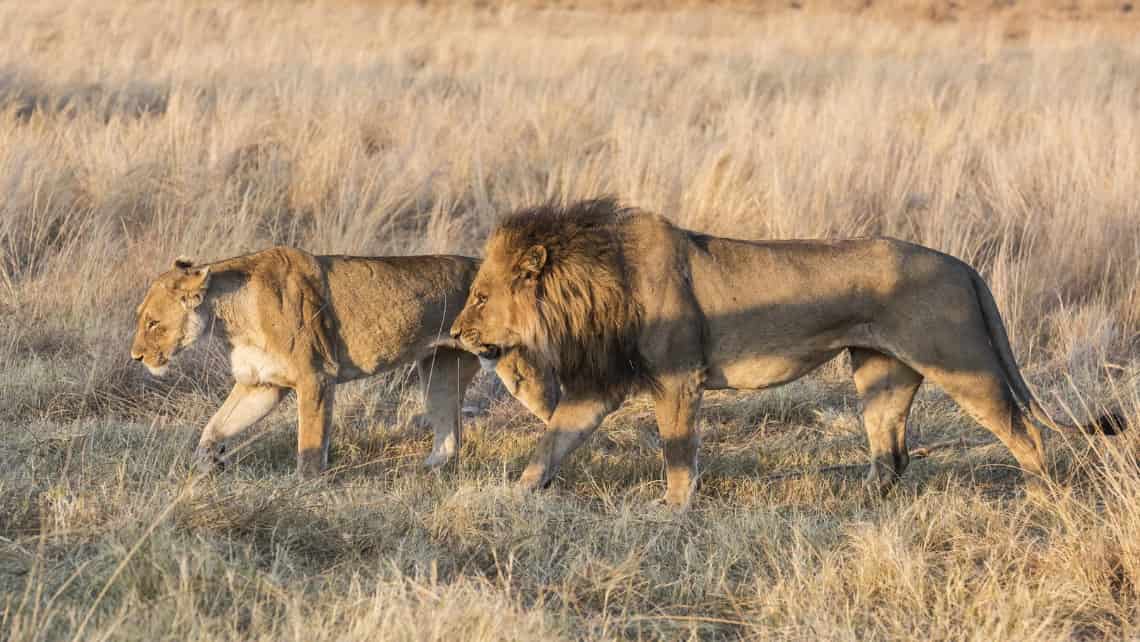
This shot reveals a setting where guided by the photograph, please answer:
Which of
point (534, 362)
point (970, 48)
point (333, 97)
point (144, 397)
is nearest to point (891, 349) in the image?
point (534, 362)

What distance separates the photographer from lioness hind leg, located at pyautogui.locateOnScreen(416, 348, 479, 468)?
20.7 ft

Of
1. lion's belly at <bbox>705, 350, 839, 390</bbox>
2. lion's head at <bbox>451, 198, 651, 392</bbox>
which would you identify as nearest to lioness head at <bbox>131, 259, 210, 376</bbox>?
lion's head at <bbox>451, 198, 651, 392</bbox>

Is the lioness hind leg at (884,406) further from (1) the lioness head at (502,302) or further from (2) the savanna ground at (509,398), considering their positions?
(1) the lioness head at (502,302)

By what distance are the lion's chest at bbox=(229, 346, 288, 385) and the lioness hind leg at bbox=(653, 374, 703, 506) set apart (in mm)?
1579

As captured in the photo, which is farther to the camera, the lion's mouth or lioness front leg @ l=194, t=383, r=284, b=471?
lioness front leg @ l=194, t=383, r=284, b=471

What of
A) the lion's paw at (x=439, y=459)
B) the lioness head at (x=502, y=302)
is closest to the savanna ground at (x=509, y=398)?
the lion's paw at (x=439, y=459)

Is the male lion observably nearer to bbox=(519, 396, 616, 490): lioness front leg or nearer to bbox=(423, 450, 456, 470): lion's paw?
bbox=(519, 396, 616, 490): lioness front leg

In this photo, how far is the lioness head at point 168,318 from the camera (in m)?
5.84

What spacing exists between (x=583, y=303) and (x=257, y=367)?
1.47 m

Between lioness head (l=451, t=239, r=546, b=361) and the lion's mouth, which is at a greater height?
lioness head (l=451, t=239, r=546, b=361)

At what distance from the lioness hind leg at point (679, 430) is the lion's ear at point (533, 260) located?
2.06 ft

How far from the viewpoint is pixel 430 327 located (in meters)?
6.16

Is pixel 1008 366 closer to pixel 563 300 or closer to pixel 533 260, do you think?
pixel 563 300

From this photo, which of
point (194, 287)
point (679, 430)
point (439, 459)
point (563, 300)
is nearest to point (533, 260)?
point (563, 300)
